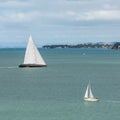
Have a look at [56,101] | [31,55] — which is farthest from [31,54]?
[56,101]

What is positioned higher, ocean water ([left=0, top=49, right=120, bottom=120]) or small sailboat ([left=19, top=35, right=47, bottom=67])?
small sailboat ([left=19, top=35, right=47, bottom=67])

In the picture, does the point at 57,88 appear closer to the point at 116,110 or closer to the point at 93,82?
the point at 93,82

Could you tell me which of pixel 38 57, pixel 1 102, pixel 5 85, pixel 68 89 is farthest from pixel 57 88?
pixel 38 57

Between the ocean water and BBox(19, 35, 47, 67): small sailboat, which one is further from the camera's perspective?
BBox(19, 35, 47, 67): small sailboat

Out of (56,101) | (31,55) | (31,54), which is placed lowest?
(56,101)

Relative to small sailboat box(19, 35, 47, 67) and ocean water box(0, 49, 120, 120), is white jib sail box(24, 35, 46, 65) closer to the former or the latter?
small sailboat box(19, 35, 47, 67)

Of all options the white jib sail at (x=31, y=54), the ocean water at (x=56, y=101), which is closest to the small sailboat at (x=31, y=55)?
the white jib sail at (x=31, y=54)

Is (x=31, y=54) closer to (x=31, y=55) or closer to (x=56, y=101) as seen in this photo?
(x=31, y=55)

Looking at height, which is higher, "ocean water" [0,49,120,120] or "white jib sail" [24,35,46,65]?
"white jib sail" [24,35,46,65]

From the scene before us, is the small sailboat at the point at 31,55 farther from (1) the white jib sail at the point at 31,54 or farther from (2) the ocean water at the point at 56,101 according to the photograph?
(2) the ocean water at the point at 56,101

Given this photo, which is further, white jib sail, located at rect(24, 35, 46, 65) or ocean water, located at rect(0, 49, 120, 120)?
white jib sail, located at rect(24, 35, 46, 65)

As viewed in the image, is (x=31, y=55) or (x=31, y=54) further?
(x=31, y=54)

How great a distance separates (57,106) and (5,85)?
87.0 ft

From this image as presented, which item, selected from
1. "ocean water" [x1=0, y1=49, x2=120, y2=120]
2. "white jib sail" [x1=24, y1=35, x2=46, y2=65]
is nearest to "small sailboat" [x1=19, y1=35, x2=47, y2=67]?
"white jib sail" [x1=24, y1=35, x2=46, y2=65]
